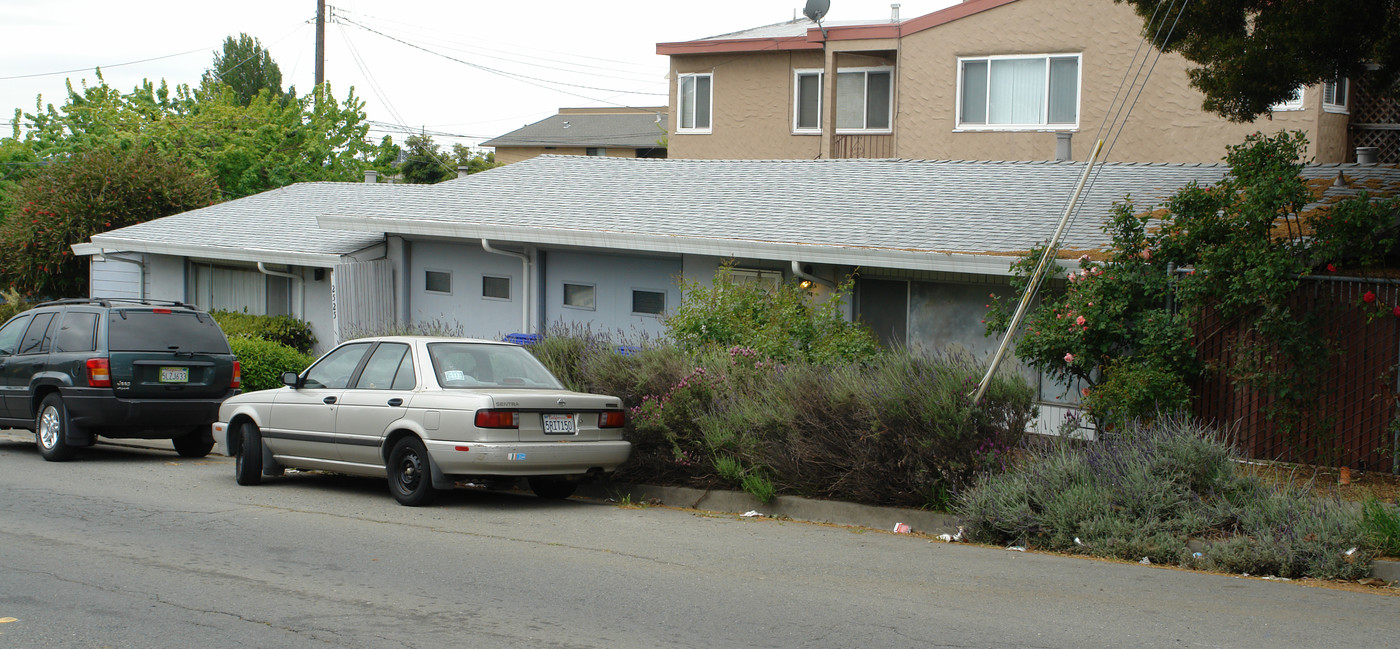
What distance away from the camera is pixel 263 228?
23391 millimetres

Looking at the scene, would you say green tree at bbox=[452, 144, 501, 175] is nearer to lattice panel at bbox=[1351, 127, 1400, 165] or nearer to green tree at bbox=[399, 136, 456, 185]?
green tree at bbox=[399, 136, 456, 185]

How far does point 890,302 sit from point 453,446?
6.98 m

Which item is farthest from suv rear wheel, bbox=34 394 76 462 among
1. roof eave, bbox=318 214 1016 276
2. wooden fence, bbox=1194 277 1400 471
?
wooden fence, bbox=1194 277 1400 471

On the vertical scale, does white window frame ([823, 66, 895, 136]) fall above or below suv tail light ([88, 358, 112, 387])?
above

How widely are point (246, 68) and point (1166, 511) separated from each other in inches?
2919

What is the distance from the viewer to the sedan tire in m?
11.5

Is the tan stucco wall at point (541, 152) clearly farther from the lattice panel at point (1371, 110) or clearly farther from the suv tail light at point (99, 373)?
the suv tail light at point (99, 373)

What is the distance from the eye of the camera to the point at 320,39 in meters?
34.9

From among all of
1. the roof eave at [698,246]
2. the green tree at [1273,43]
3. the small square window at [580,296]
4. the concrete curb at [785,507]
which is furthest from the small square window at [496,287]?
the green tree at [1273,43]

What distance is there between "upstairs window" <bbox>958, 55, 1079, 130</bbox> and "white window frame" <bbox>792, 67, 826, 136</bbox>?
399cm

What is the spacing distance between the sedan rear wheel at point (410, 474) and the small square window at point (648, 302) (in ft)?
24.4

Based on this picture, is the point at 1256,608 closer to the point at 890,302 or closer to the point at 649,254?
the point at 890,302

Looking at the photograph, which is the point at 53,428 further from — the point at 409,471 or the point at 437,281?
the point at 437,281

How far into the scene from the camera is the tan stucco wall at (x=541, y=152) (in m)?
62.4
